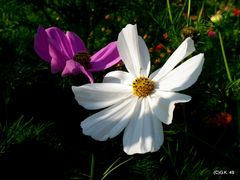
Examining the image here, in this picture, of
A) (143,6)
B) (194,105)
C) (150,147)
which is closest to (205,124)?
(194,105)

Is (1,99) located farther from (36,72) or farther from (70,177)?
(70,177)

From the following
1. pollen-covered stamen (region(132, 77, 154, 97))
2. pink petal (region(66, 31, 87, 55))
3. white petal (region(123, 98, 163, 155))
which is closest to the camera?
white petal (region(123, 98, 163, 155))

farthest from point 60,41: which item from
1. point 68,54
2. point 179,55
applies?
point 179,55

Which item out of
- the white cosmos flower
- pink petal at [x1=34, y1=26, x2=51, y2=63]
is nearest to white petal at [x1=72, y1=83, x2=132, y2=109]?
the white cosmos flower

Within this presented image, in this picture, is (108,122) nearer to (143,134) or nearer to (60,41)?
(143,134)

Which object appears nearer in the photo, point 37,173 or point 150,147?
point 150,147

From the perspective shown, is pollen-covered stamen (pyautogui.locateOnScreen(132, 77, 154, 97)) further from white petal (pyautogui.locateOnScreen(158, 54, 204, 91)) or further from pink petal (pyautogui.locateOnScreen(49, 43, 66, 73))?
pink petal (pyautogui.locateOnScreen(49, 43, 66, 73))

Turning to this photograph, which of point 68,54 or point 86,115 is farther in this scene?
point 86,115
